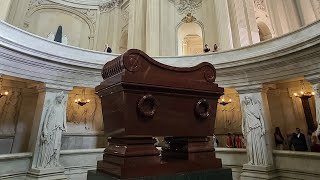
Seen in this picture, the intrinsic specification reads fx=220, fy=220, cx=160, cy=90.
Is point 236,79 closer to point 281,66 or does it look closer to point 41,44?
point 281,66

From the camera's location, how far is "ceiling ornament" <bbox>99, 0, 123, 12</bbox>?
2138 cm

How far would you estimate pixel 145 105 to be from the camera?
70.1 inches

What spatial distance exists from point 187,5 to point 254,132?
11363 mm

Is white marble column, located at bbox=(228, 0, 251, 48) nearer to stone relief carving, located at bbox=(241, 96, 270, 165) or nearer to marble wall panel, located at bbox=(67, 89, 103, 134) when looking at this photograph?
stone relief carving, located at bbox=(241, 96, 270, 165)

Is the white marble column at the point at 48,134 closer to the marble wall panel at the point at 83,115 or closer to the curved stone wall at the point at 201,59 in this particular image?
the curved stone wall at the point at 201,59

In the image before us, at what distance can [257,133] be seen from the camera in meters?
8.40

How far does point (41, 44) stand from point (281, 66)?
9229 millimetres

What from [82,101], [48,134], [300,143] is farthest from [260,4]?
[48,134]

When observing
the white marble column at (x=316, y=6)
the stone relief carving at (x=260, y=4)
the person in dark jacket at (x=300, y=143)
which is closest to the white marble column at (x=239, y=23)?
the stone relief carving at (x=260, y=4)

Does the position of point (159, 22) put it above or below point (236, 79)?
above

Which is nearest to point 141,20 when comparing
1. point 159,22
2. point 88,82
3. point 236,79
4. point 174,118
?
point 159,22

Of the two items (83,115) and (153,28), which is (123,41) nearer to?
(153,28)

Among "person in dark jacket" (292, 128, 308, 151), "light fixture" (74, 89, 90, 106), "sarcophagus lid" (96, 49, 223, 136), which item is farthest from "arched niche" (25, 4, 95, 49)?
"sarcophagus lid" (96, 49, 223, 136)

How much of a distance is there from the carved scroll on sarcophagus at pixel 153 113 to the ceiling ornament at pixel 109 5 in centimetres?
2128
